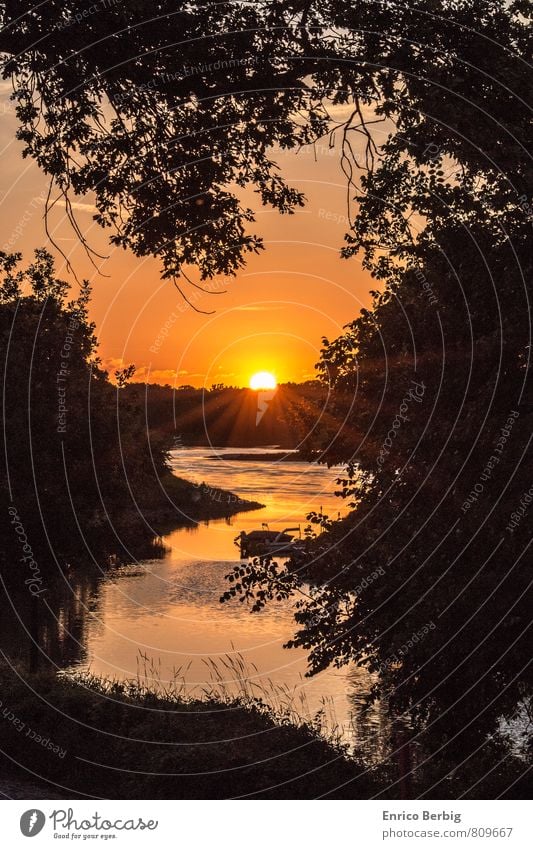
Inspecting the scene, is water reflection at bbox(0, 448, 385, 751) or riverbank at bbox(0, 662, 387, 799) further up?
riverbank at bbox(0, 662, 387, 799)

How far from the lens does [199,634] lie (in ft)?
145

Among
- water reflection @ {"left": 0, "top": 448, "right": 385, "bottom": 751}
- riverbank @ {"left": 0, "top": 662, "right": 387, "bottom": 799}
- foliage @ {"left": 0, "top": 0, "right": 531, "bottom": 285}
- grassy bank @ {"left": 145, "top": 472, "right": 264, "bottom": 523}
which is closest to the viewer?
foliage @ {"left": 0, "top": 0, "right": 531, "bottom": 285}

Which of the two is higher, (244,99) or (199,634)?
(244,99)

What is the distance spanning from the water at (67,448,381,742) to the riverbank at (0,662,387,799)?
625cm

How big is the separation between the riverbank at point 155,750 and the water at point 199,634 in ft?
20.5

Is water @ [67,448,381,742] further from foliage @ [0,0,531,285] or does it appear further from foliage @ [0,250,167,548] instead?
foliage @ [0,0,531,285]

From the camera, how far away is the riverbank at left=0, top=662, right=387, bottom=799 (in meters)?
19.6

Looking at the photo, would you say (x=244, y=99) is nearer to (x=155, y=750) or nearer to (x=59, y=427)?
(x=155, y=750)

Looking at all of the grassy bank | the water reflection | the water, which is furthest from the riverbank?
the grassy bank

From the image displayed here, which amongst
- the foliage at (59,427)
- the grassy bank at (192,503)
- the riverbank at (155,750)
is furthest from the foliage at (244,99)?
the grassy bank at (192,503)

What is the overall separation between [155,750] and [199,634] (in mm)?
23362

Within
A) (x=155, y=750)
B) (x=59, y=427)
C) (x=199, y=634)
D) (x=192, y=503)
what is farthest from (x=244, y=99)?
(x=192, y=503)

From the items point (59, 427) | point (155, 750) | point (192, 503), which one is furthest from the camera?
point (192, 503)
